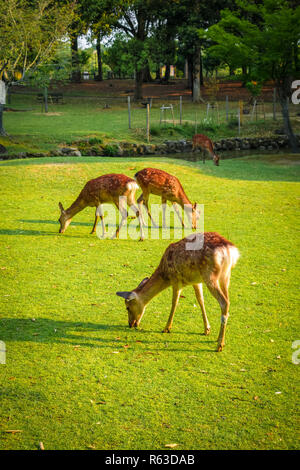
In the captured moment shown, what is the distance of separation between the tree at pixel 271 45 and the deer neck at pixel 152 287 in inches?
833

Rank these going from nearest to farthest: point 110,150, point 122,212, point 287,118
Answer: point 122,212 → point 110,150 → point 287,118

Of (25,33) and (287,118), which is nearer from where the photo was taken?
(25,33)

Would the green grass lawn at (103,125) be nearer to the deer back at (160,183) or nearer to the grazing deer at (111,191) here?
the deer back at (160,183)

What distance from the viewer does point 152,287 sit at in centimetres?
655

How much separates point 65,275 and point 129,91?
1701 inches

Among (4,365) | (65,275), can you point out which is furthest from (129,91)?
(4,365)

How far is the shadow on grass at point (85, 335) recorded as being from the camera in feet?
21.4

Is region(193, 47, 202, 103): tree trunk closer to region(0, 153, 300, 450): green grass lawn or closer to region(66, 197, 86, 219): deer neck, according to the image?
region(0, 153, 300, 450): green grass lawn

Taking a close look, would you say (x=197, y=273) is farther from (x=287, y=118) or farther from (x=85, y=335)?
(x=287, y=118)

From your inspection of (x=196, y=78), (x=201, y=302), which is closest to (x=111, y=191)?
(x=201, y=302)

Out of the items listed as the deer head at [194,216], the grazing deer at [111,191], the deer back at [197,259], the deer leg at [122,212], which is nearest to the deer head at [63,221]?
the grazing deer at [111,191]

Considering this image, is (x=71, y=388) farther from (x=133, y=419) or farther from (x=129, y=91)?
(x=129, y=91)

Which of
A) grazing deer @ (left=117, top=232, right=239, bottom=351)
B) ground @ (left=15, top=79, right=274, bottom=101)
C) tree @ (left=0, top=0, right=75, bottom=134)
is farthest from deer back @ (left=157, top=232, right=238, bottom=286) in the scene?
ground @ (left=15, top=79, right=274, bottom=101)

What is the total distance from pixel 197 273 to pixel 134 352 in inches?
48.5
